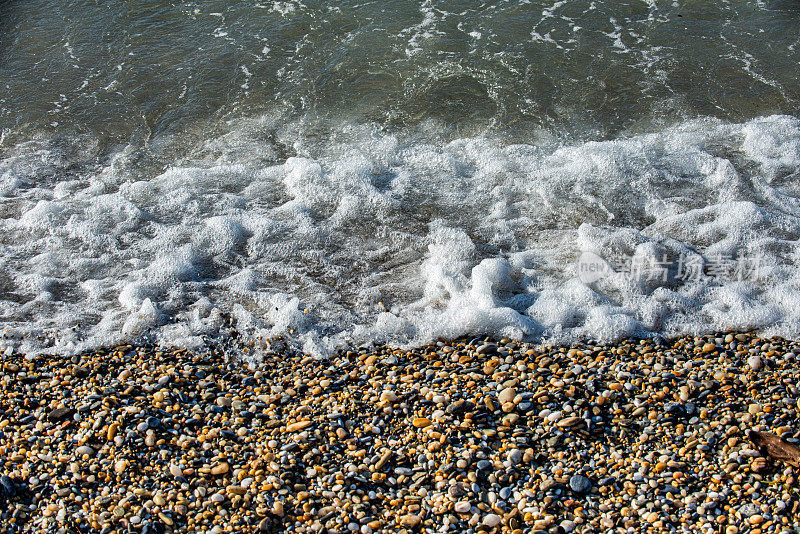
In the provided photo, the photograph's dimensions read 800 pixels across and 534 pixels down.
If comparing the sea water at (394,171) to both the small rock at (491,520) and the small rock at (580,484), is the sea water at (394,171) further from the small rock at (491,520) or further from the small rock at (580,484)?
the small rock at (491,520)

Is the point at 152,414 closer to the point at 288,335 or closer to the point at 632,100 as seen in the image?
the point at 288,335

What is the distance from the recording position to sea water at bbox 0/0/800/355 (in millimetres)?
5914

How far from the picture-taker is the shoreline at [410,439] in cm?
388

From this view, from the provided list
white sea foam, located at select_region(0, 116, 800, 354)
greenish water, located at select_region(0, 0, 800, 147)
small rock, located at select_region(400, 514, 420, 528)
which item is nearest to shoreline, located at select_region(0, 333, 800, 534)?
small rock, located at select_region(400, 514, 420, 528)

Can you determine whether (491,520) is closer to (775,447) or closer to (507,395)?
(507,395)

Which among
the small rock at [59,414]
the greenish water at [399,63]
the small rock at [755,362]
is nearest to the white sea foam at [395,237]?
the small rock at [755,362]

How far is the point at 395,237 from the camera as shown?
7.03m

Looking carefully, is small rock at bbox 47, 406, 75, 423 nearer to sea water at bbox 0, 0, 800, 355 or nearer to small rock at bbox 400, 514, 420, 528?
sea water at bbox 0, 0, 800, 355

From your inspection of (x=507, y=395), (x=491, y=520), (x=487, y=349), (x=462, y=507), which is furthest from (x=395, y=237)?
(x=491, y=520)

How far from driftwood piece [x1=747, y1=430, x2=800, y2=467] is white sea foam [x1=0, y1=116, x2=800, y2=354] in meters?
1.37

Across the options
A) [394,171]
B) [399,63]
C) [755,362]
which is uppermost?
[399,63]

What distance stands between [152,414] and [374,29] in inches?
346

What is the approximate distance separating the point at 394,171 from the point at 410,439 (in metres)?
4.48

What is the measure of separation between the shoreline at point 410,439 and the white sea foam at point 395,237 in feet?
1.32
